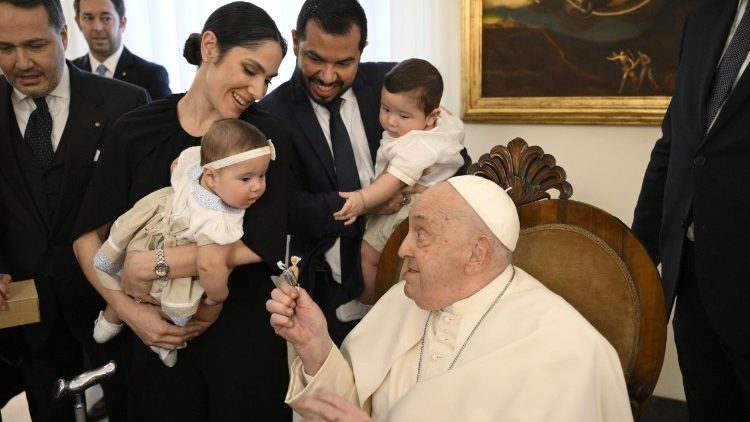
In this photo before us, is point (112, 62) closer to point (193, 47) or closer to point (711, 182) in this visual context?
point (193, 47)

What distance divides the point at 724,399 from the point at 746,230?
71 cm

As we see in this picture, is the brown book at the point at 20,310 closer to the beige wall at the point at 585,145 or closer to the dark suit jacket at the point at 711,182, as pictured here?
the dark suit jacket at the point at 711,182

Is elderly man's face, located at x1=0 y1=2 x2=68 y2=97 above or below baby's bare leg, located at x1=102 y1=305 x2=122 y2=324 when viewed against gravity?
above

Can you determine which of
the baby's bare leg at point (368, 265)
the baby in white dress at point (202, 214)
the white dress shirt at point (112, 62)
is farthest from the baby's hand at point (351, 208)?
the white dress shirt at point (112, 62)

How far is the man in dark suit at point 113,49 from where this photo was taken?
4.53m

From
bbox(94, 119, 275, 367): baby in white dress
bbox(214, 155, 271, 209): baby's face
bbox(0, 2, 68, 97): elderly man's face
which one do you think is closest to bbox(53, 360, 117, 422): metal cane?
bbox(94, 119, 275, 367): baby in white dress

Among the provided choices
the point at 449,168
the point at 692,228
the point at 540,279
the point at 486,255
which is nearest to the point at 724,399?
the point at 692,228

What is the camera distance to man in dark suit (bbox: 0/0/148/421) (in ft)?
8.65

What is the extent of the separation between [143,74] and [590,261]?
358cm

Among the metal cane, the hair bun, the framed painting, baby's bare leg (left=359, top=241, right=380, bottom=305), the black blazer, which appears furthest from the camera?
the framed painting

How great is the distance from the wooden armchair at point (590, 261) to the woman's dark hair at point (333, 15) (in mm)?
857

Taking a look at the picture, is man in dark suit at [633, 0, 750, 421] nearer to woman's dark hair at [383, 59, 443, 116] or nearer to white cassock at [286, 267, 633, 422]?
white cassock at [286, 267, 633, 422]

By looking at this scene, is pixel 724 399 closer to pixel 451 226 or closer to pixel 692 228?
pixel 692 228

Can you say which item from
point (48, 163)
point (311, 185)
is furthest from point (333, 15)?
point (48, 163)
